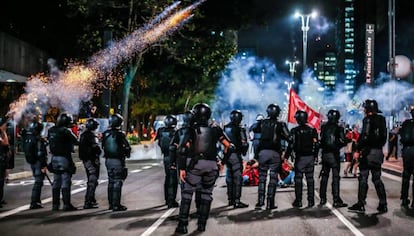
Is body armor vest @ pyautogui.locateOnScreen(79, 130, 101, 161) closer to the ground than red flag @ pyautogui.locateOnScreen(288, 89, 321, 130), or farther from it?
closer to the ground

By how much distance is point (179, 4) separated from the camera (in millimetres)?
28734

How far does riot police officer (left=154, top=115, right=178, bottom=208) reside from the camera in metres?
10.9

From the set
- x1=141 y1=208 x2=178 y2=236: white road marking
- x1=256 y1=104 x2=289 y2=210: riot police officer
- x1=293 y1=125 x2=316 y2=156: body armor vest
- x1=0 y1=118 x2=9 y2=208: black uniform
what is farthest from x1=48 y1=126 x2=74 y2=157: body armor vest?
x1=293 y1=125 x2=316 y2=156: body armor vest

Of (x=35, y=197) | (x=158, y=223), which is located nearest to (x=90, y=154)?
(x=35, y=197)

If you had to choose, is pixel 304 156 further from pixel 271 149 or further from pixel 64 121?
pixel 64 121

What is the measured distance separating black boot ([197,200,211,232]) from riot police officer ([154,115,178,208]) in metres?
2.36

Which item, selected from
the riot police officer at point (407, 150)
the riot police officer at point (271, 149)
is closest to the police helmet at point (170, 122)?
the riot police officer at point (271, 149)

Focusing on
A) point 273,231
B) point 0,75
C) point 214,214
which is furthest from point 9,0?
point 273,231

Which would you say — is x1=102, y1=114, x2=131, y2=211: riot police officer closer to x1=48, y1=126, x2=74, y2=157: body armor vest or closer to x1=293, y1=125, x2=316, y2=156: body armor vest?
x1=48, y1=126, x2=74, y2=157: body armor vest

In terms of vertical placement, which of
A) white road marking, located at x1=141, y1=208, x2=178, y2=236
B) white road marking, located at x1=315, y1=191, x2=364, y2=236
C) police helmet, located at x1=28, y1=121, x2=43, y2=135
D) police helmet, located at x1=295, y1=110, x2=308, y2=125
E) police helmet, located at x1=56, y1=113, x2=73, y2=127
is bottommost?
white road marking, located at x1=141, y1=208, x2=178, y2=236

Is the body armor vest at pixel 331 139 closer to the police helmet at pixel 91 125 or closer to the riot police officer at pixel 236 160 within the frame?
the riot police officer at pixel 236 160

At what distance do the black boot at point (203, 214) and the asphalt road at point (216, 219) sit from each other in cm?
11

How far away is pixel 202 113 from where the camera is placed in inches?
328

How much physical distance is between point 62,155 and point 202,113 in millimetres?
3692
